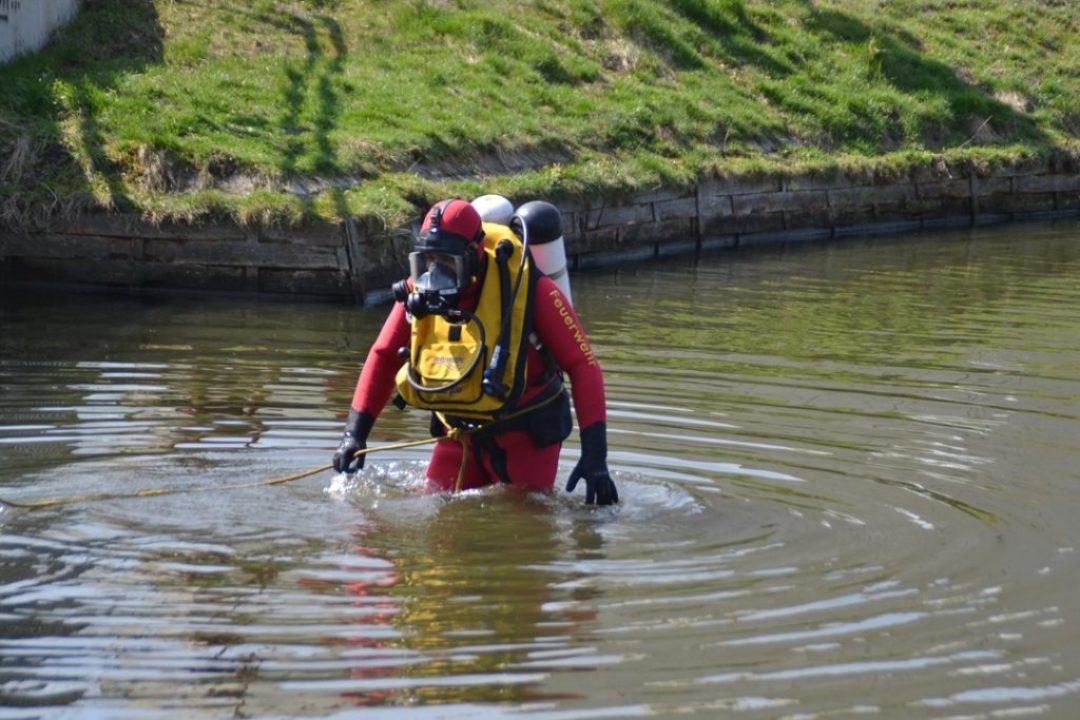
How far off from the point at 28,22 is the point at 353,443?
12112 millimetres

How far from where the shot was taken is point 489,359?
6551mm

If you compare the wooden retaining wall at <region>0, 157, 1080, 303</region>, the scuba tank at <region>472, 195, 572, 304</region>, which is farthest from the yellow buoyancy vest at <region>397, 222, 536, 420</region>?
the wooden retaining wall at <region>0, 157, 1080, 303</region>

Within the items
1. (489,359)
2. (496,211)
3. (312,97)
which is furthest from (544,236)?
(312,97)

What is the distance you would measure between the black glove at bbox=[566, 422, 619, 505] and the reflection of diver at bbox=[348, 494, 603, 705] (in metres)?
0.16

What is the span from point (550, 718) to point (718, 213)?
47.0 feet

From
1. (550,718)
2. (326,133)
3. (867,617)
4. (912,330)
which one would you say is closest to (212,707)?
(550,718)

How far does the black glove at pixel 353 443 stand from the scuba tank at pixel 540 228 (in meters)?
1.04

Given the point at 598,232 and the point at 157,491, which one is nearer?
the point at 157,491

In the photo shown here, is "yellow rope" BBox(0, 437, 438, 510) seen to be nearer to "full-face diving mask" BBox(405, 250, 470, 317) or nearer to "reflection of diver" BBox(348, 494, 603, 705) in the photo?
"reflection of diver" BBox(348, 494, 603, 705)

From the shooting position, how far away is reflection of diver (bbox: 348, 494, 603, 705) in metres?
4.92

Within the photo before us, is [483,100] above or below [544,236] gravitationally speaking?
above

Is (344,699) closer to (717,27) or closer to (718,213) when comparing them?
(718,213)

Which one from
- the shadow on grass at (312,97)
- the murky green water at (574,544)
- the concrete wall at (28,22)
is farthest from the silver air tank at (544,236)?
the concrete wall at (28,22)

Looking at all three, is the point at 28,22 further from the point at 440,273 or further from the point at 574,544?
the point at 574,544
